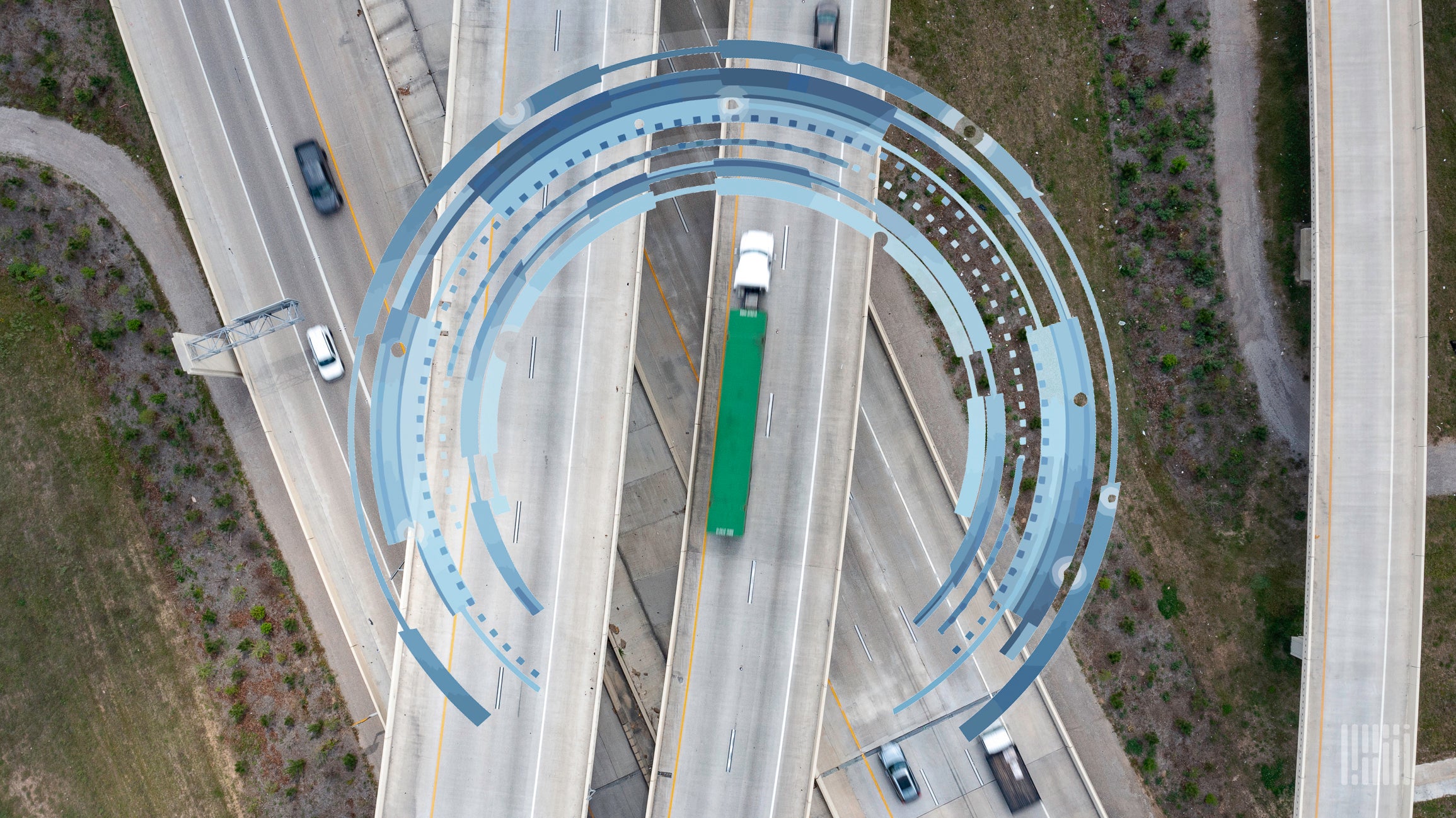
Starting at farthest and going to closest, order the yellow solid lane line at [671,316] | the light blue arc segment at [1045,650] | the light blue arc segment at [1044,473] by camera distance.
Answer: the yellow solid lane line at [671,316] → the light blue arc segment at [1044,473] → the light blue arc segment at [1045,650]

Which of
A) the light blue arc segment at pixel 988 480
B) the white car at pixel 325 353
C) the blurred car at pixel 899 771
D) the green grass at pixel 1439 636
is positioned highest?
the white car at pixel 325 353

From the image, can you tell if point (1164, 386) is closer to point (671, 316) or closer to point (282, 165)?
point (671, 316)

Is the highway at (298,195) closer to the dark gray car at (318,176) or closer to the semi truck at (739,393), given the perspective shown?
the dark gray car at (318,176)

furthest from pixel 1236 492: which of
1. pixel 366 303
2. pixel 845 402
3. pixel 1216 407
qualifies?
pixel 366 303

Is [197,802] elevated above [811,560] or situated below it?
below

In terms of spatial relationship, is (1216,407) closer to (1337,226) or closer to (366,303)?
(1337,226)

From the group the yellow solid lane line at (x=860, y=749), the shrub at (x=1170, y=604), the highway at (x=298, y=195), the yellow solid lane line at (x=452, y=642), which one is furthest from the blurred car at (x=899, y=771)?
the highway at (x=298, y=195)
